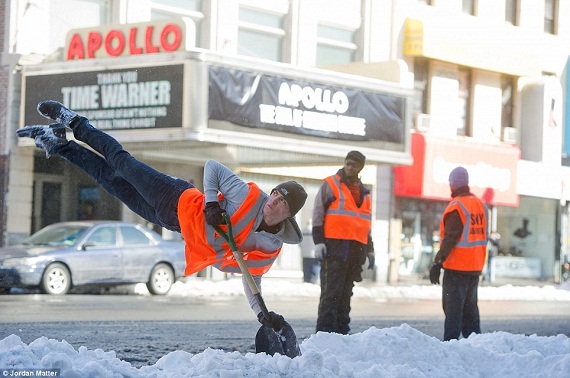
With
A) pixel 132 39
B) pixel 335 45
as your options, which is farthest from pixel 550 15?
pixel 132 39

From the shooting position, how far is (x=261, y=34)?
31.8m

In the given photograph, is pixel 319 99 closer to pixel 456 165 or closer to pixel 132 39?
pixel 132 39

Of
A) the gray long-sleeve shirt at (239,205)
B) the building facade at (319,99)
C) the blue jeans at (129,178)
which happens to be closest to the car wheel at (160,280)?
the building facade at (319,99)

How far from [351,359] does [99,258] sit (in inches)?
524

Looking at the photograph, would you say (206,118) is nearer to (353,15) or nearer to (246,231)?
(353,15)

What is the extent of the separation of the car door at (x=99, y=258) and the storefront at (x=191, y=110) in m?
3.69

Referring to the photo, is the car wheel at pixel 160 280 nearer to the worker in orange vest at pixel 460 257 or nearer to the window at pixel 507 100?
the worker in orange vest at pixel 460 257

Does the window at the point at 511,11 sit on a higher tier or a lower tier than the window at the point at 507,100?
higher

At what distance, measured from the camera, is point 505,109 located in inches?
1554

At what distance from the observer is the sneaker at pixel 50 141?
31.8 ft

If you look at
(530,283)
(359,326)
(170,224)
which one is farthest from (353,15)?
(170,224)

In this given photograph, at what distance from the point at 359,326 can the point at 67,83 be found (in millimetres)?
12586

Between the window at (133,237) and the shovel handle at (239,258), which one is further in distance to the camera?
the window at (133,237)

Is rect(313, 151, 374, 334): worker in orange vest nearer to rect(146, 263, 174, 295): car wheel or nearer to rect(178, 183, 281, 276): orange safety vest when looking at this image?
rect(178, 183, 281, 276): orange safety vest
